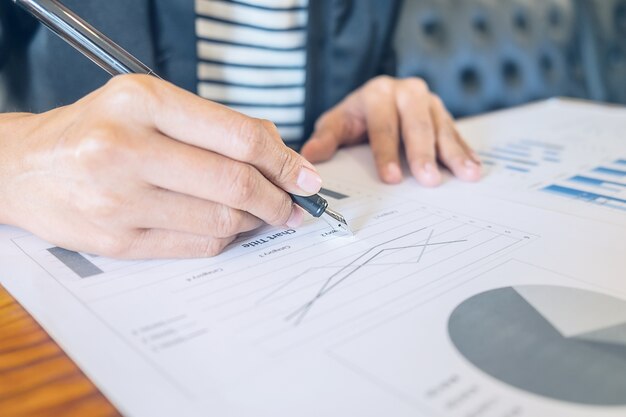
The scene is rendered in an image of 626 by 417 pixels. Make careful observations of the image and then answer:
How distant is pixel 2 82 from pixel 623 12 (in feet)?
5.05

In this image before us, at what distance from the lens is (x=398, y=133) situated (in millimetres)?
729

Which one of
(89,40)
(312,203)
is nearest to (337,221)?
(312,203)

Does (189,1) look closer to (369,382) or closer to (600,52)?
(369,382)

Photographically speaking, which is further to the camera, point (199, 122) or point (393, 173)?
point (393, 173)

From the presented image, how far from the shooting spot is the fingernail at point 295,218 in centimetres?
45

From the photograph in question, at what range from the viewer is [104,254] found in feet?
1.31

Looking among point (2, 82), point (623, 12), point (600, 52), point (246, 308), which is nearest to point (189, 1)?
point (2, 82)

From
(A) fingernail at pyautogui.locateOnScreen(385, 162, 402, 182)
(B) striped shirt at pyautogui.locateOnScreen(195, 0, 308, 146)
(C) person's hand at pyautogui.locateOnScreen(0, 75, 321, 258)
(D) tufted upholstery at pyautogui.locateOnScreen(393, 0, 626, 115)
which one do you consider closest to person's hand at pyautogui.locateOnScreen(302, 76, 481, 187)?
(A) fingernail at pyautogui.locateOnScreen(385, 162, 402, 182)

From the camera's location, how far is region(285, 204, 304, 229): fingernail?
449 millimetres

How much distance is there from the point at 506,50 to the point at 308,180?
3.23 ft

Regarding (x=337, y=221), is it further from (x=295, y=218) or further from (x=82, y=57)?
(x=82, y=57)

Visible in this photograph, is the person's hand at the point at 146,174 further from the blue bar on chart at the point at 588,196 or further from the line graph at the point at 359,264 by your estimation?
the blue bar on chart at the point at 588,196

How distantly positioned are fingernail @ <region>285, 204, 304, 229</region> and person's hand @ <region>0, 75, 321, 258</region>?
0.6 inches

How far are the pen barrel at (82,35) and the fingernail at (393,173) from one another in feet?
0.93
